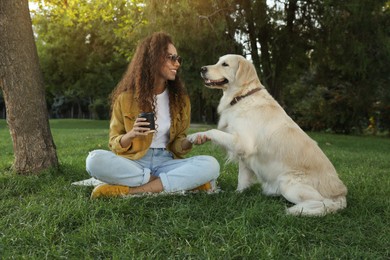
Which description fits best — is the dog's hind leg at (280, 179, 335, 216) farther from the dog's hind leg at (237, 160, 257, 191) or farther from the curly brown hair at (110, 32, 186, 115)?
the curly brown hair at (110, 32, 186, 115)

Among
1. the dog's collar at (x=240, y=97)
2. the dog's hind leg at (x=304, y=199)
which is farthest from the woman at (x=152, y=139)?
the dog's hind leg at (x=304, y=199)

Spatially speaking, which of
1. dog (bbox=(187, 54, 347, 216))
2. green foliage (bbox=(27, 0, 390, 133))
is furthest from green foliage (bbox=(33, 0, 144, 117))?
dog (bbox=(187, 54, 347, 216))

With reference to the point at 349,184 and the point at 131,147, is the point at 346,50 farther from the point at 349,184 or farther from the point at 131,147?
the point at 131,147

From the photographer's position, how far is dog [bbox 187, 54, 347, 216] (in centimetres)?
334

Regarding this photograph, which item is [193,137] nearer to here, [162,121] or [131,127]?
[162,121]

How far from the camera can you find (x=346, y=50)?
10898mm

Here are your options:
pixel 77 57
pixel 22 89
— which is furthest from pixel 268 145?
pixel 77 57

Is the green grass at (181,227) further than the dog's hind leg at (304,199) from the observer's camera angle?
No

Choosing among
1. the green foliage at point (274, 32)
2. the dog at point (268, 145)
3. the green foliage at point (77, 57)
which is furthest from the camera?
the green foliage at point (77, 57)

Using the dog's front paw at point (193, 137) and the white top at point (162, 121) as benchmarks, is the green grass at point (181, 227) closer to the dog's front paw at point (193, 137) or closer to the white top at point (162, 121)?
the dog's front paw at point (193, 137)

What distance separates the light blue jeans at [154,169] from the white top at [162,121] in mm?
74

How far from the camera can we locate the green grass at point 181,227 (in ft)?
7.75

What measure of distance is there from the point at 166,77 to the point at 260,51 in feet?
31.0

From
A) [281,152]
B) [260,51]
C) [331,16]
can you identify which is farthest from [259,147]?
[260,51]
